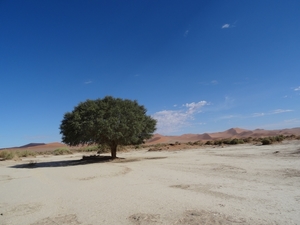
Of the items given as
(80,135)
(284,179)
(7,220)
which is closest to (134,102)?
(80,135)

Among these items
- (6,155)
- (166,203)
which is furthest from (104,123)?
(6,155)

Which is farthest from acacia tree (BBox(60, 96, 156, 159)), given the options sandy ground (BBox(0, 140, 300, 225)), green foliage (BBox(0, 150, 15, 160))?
green foliage (BBox(0, 150, 15, 160))

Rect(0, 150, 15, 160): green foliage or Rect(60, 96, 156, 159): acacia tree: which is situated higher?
Rect(60, 96, 156, 159): acacia tree

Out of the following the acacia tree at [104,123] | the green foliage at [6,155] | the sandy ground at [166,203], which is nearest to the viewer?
the sandy ground at [166,203]

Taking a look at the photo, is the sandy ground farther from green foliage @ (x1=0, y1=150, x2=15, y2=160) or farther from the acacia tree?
green foliage @ (x1=0, y1=150, x2=15, y2=160)

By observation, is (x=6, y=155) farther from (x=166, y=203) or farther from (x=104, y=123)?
(x=166, y=203)

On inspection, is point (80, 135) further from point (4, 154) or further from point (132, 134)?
point (4, 154)

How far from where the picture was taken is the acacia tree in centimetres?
2225

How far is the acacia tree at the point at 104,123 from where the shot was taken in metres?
22.2

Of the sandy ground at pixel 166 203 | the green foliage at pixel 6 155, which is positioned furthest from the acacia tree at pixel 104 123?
the green foliage at pixel 6 155

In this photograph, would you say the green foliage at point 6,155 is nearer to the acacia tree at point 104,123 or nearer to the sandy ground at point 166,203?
the acacia tree at point 104,123

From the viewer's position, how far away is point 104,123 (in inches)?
862

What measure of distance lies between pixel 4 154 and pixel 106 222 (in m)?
41.9

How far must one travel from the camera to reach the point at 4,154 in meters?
39.7
